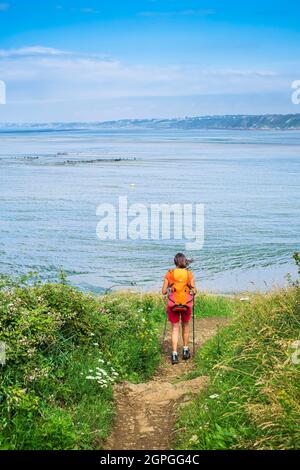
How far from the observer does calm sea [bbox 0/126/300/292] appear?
29.3 meters

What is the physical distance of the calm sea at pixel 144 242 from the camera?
29.3 meters

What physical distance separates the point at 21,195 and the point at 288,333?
4959 centimetres

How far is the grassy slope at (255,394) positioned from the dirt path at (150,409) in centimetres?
27

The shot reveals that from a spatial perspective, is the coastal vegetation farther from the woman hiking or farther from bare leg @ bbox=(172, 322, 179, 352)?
the woman hiking

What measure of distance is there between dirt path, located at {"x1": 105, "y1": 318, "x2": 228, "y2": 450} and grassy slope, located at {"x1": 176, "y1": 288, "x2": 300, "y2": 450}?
10.7 inches

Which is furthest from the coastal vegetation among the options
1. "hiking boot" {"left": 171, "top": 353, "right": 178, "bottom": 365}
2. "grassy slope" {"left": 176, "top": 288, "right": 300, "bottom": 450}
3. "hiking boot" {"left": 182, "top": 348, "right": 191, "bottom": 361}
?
"hiking boot" {"left": 182, "top": 348, "right": 191, "bottom": 361}

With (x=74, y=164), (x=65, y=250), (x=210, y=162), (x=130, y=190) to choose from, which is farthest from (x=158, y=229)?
(x=210, y=162)

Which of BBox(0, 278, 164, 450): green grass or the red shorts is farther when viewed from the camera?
the red shorts

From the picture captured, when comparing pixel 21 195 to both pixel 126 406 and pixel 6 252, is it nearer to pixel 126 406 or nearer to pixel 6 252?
pixel 6 252

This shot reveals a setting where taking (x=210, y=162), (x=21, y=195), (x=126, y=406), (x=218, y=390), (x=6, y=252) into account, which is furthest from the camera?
(x=210, y=162)

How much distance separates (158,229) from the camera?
40.3m

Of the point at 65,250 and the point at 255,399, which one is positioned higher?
the point at 255,399

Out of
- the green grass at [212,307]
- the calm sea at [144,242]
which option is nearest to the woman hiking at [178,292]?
the green grass at [212,307]

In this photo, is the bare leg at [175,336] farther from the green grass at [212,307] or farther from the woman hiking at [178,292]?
the green grass at [212,307]
